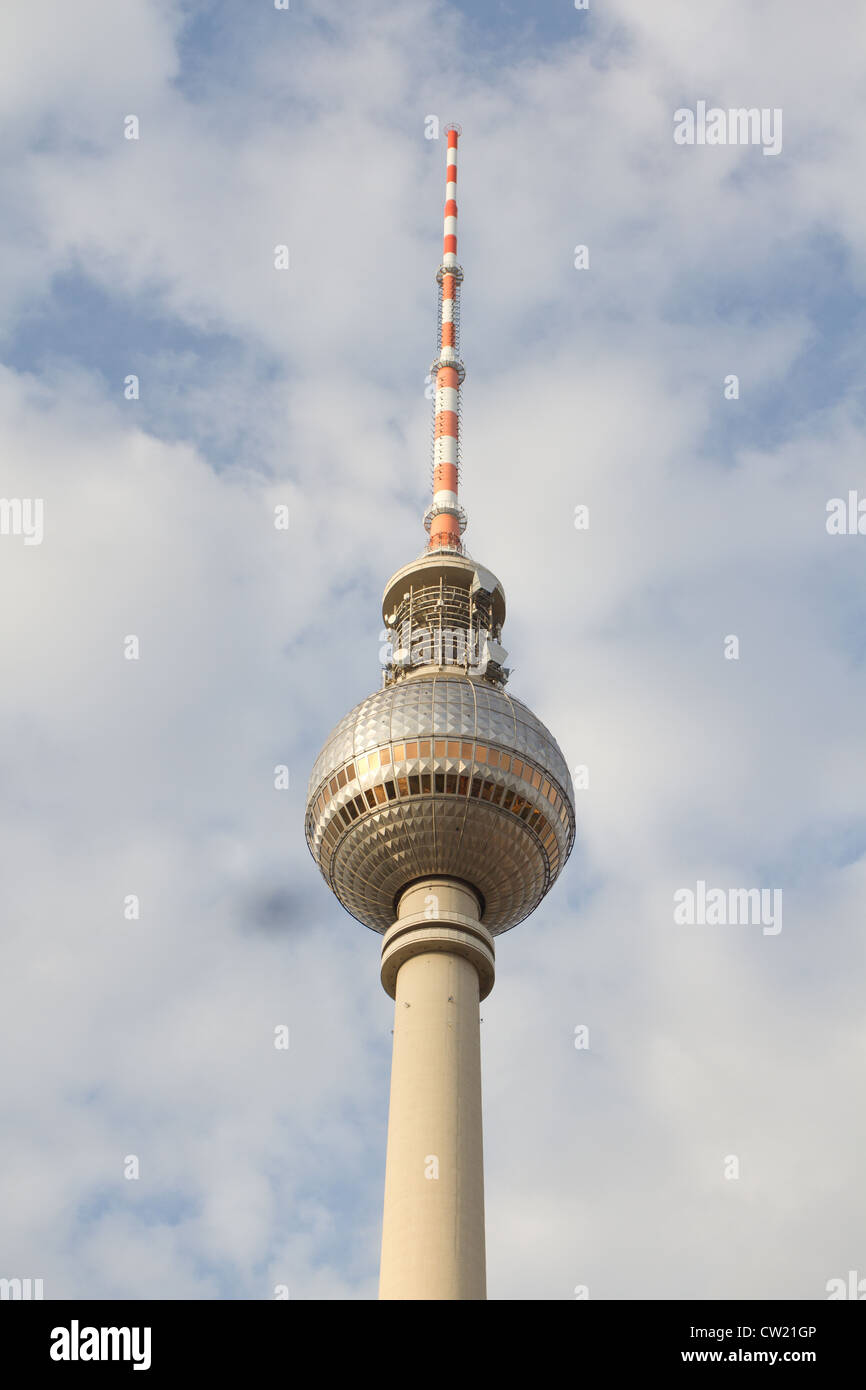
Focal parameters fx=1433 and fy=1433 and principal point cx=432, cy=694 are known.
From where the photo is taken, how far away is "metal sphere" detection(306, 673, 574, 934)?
71.2 m

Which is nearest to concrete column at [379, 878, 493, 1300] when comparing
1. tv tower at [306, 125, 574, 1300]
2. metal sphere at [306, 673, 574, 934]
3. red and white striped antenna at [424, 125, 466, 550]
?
tv tower at [306, 125, 574, 1300]

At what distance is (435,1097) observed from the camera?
64.4 m

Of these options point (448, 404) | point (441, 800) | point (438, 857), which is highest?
point (448, 404)

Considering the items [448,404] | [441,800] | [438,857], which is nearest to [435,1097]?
[438,857]

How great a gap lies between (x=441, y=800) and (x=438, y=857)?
308cm

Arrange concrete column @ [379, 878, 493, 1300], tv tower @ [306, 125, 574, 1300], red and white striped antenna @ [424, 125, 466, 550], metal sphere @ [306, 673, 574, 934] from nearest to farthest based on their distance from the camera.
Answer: concrete column @ [379, 878, 493, 1300] < tv tower @ [306, 125, 574, 1300] < metal sphere @ [306, 673, 574, 934] < red and white striped antenna @ [424, 125, 466, 550]

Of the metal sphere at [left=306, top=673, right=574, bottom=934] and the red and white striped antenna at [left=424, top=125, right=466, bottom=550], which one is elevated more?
the red and white striped antenna at [left=424, top=125, right=466, bottom=550]

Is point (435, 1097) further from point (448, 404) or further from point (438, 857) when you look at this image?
point (448, 404)

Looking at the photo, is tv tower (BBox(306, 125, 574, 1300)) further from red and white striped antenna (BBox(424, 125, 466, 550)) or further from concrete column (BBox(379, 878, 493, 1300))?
red and white striped antenna (BBox(424, 125, 466, 550))

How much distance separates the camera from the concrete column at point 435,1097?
59.8 metres

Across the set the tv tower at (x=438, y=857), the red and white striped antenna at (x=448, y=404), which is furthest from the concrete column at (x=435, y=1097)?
the red and white striped antenna at (x=448, y=404)

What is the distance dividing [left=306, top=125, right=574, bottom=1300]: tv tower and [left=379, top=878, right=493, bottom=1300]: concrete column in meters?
0.07

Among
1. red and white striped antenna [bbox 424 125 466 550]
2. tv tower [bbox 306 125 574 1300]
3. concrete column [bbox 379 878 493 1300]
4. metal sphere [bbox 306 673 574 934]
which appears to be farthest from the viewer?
red and white striped antenna [bbox 424 125 466 550]
